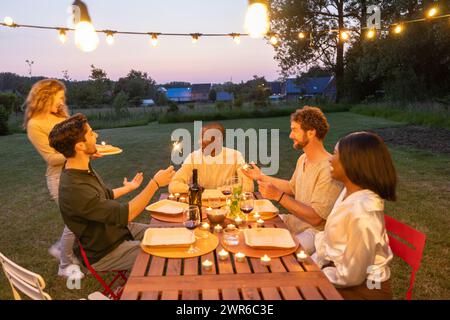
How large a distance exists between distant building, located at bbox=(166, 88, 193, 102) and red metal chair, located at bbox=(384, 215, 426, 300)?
71.7m

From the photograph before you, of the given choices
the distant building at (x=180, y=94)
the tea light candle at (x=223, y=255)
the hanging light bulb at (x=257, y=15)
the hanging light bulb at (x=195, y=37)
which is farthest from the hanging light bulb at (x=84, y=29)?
the distant building at (x=180, y=94)

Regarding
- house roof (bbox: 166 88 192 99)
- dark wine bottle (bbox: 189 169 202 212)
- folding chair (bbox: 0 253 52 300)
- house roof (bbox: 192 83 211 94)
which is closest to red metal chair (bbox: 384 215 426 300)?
dark wine bottle (bbox: 189 169 202 212)

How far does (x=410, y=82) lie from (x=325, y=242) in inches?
883

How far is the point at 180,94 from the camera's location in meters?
73.6

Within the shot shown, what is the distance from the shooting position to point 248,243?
2213 millimetres

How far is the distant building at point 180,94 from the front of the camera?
73.0 m

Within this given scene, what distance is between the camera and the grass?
48.7ft

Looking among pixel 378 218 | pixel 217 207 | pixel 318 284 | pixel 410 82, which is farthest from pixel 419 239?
pixel 410 82

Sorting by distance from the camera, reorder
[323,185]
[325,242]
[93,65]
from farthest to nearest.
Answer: [93,65], [323,185], [325,242]

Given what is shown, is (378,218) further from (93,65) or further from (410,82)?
(93,65)

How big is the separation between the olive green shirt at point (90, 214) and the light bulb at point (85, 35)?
3.80ft

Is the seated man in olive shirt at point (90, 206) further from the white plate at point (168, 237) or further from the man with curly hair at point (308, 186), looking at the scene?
the man with curly hair at point (308, 186)

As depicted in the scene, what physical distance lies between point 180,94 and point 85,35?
236 ft
